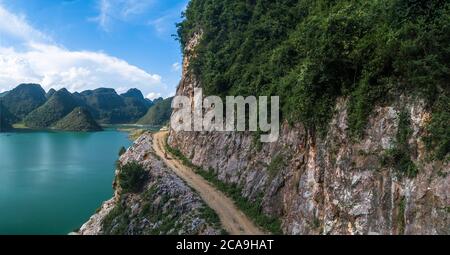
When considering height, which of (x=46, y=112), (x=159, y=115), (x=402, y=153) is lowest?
(x=402, y=153)

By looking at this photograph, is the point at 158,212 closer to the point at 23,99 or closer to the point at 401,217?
the point at 401,217

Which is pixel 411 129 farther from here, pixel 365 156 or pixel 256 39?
pixel 256 39

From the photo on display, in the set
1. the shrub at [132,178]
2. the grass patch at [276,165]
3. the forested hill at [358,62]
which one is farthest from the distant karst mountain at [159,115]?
the grass patch at [276,165]

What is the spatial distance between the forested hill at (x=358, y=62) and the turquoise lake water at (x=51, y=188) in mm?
19609

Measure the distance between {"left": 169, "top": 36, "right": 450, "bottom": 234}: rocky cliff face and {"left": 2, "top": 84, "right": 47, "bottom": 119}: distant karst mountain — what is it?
17343 cm

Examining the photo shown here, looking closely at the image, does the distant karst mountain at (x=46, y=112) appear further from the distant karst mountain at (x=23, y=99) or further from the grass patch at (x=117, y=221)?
the grass patch at (x=117, y=221)

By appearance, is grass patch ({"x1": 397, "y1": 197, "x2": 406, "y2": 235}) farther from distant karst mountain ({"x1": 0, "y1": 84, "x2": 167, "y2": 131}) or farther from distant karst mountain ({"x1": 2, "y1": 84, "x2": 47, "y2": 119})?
distant karst mountain ({"x1": 2, "y1": 84, "x2": 47, "y2": 119})

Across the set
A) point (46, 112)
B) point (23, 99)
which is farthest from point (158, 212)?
point (23, 99)

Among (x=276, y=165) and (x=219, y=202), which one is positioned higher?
(x=276, y=165)

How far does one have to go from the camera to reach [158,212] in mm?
24641

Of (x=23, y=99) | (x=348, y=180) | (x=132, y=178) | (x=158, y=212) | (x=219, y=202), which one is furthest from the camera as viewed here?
(x=23, y=99)

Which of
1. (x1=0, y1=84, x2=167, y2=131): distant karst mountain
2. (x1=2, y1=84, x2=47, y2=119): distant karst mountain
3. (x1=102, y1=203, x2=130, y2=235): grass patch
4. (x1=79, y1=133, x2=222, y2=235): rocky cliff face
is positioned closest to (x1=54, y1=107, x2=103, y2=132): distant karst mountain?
(x1=0, y1=84, x2=167, y2=131): distant karst mountain

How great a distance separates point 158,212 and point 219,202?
14.1 feet

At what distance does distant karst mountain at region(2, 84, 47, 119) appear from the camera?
566ft
